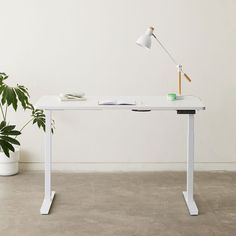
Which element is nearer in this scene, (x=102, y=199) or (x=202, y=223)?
(x=202, y=223)

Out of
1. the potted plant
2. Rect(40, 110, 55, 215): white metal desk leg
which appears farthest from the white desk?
the potted plant

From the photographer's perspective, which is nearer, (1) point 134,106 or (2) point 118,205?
(1) point 134,106

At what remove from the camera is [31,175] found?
195 inches

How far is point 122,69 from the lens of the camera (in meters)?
5.00

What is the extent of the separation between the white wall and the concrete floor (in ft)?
0.79

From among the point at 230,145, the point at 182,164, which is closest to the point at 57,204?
the point at 182,164

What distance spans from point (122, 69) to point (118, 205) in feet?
4.63

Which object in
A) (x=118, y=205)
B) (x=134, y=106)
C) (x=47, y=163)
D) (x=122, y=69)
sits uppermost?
(x=122, y=69)

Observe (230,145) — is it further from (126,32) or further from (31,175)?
(31,175)

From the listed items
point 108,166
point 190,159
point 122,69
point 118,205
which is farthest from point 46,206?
point 122,69

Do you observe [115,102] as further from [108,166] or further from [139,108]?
[108,166]

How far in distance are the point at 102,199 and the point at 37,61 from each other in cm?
149

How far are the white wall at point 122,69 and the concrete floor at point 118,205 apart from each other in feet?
0.79

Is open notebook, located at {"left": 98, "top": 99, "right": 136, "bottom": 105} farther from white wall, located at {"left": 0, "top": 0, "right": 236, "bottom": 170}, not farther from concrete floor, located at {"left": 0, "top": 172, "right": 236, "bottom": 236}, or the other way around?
white wall, located at {"left": 0, "top": 0, "right": 236, "bottom": 170}
